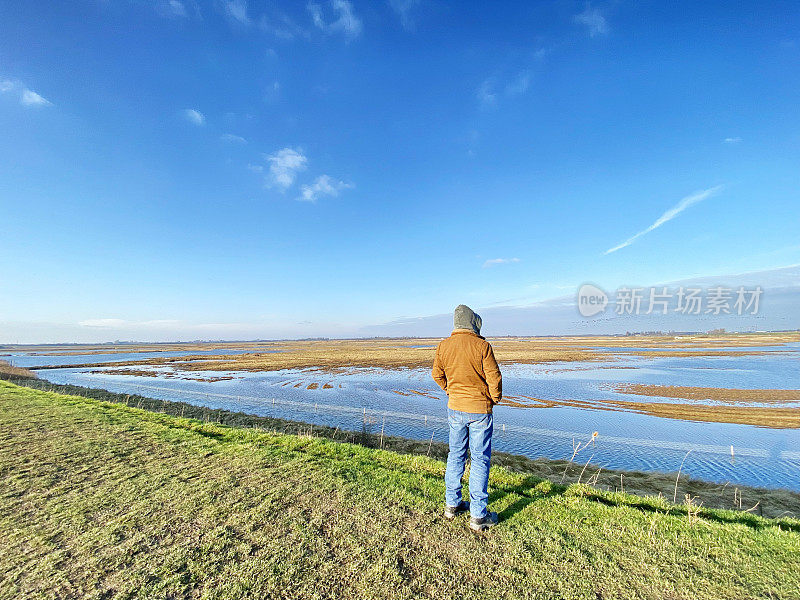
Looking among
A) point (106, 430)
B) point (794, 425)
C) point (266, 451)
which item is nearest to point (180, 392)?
point (106, 430)

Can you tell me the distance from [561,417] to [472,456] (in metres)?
15.4

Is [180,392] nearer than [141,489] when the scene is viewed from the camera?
No

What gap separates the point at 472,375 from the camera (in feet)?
15.9

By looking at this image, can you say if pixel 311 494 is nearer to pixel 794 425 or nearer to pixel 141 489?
pixel 141 489

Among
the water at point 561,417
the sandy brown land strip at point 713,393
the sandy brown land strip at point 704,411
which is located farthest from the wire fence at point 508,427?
the sandy brown land strip at point 713,393

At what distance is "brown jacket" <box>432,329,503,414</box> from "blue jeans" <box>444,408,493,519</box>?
0.51 ft

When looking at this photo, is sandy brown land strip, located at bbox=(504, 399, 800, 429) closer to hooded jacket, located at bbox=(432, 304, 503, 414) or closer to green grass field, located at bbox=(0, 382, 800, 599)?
green grass field, located at bbox=(0, 382, 800, 599)

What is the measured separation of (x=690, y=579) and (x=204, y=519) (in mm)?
6046

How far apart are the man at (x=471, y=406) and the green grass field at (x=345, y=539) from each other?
35 centimetres

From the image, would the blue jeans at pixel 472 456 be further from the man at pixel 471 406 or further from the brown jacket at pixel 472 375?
the brown jacket at pixel 472 375

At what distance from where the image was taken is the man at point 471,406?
4.78 meters

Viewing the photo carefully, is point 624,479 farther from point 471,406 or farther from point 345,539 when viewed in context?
point 345,539

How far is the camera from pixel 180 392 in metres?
26.9

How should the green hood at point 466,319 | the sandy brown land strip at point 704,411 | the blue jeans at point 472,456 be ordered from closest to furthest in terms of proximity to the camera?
the blue jeans at point 472,456 < the green hood at point 466,319 < the sandy brown land strip at point 704,411
